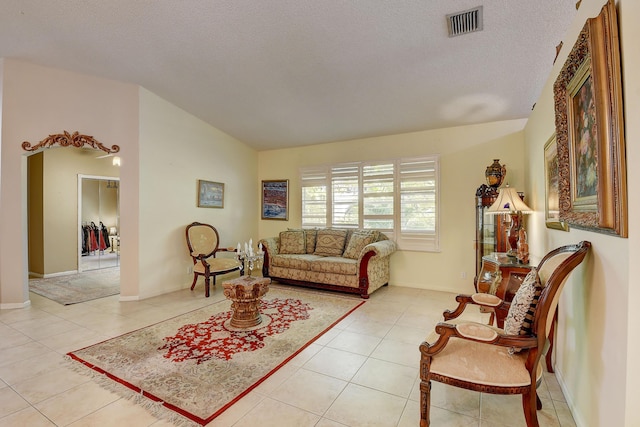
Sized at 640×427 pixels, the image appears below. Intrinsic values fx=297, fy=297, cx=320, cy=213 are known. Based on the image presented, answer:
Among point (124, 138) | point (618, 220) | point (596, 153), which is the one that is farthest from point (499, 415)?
point (124, 138)

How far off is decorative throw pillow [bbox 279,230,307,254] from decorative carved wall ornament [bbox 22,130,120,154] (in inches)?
115

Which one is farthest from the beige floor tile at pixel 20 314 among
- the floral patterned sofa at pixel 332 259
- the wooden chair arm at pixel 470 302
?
the wooden chair arm at pixel 470 302

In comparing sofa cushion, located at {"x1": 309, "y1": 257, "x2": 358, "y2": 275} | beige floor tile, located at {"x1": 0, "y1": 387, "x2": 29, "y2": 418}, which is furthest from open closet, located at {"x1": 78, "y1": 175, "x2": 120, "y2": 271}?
sofa cushion, located at {"x1": 309, "y1": 257, "x2": 358, "y2": 275}

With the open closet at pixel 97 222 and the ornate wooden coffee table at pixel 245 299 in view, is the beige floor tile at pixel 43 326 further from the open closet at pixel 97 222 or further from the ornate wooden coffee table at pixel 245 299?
the open closet at pixel 97 222

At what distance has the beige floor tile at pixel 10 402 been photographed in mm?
1899

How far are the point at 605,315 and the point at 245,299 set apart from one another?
2.86 metres

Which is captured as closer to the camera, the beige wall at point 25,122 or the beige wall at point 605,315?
the beige wall at point 605,315

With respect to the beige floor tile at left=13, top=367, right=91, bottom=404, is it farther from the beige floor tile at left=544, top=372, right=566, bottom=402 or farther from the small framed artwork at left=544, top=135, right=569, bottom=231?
the small framed artwork at left=544, top=135, right=569, bottom=231

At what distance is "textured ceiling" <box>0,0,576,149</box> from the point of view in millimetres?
2570

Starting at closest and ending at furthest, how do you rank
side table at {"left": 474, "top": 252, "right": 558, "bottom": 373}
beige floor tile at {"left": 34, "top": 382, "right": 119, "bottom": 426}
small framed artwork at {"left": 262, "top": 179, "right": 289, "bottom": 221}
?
1. beige floor tile at {"left": 34, "top": 382, "right": 119, "bottom": 426}
2. side table at {"left": 474, "top": 252, "right": 558, "bottom": 373}
3. small framed artwork at {"left": 262, "top": 179, "right": 289, "bottom": 221}

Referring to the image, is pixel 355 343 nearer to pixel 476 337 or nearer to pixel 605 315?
pixel 476 337

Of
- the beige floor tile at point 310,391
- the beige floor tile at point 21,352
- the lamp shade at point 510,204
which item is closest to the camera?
the beige floor tile at point 310,391

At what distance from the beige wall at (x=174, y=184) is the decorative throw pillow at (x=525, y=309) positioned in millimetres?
4523

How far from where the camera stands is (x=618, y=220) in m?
1.24
